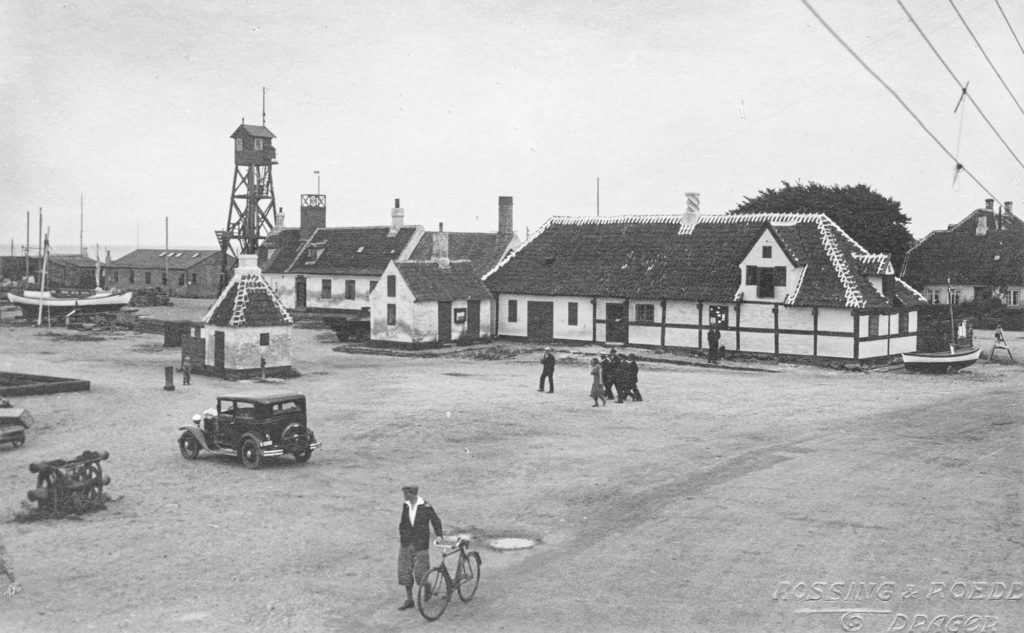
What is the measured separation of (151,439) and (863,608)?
17.0m

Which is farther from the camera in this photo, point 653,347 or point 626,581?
point 653,347

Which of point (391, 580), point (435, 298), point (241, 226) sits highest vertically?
point (241, 226)

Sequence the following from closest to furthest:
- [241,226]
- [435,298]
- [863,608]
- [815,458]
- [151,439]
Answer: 1. [863,608]
2. [815,458]
3. [151,439]
4. [435,298]
5. [241,226]

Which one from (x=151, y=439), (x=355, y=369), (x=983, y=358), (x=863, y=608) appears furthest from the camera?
(x=983, y=358)

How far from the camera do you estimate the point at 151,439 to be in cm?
2402

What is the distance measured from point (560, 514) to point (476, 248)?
48.8 meters

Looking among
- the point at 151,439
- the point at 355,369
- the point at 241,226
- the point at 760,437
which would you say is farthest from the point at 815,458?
the point at 241,226

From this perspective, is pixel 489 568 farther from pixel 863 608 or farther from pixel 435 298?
pixel 435 298

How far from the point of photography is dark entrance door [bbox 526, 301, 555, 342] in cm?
4941

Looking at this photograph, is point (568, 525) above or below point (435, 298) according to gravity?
below

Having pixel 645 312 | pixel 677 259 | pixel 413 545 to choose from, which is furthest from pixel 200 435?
pixel 677 259

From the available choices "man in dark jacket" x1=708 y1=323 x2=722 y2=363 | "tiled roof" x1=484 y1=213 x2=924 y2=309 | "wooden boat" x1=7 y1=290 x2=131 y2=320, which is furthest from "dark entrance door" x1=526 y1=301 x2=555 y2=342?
"wooden boat" x1=7 y1=290 x2=131 y2=320

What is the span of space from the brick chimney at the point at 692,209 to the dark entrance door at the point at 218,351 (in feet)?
74.0

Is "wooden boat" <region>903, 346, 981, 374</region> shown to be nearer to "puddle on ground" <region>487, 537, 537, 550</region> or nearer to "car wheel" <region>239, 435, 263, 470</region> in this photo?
"car wheel" <region>239, 435, 263, 470</region>
